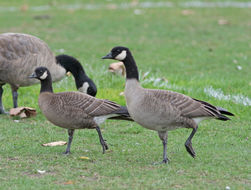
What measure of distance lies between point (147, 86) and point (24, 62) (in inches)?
112

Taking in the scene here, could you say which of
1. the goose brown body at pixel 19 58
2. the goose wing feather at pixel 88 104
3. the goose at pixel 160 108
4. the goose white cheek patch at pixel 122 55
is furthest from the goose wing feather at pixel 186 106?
the goose brown body at pixel 19 58

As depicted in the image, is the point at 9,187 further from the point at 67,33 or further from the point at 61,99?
the point at 67,33

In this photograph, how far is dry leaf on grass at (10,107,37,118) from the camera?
917cm

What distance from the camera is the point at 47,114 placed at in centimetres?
698

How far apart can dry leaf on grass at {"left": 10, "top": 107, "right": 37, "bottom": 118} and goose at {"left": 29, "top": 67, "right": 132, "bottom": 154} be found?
204cm

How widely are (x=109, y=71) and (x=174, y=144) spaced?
4221 mm

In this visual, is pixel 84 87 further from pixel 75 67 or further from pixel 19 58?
pixel 19 58

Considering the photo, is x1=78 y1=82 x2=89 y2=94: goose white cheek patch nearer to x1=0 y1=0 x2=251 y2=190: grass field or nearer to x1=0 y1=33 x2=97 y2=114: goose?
x1=0 y1=33 x2=97 y2=114: goose

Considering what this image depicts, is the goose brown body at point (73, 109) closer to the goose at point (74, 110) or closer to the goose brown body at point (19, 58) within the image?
the goose at point (74, 110)

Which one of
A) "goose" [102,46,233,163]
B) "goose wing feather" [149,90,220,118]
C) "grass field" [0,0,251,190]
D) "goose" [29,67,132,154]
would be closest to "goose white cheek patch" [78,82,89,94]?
"grass field" [0,0,251,190]

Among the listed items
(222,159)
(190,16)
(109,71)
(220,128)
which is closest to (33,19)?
(190,16)

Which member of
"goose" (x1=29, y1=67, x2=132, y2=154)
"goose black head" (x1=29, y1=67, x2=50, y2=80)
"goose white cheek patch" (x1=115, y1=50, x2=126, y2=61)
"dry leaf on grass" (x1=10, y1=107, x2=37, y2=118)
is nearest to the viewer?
"goose white cheek patch" (x1=115, y1=50, x2=126, y2=61)

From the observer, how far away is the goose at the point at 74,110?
22.7 feet

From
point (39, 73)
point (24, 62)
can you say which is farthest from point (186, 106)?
point (24, 62)
